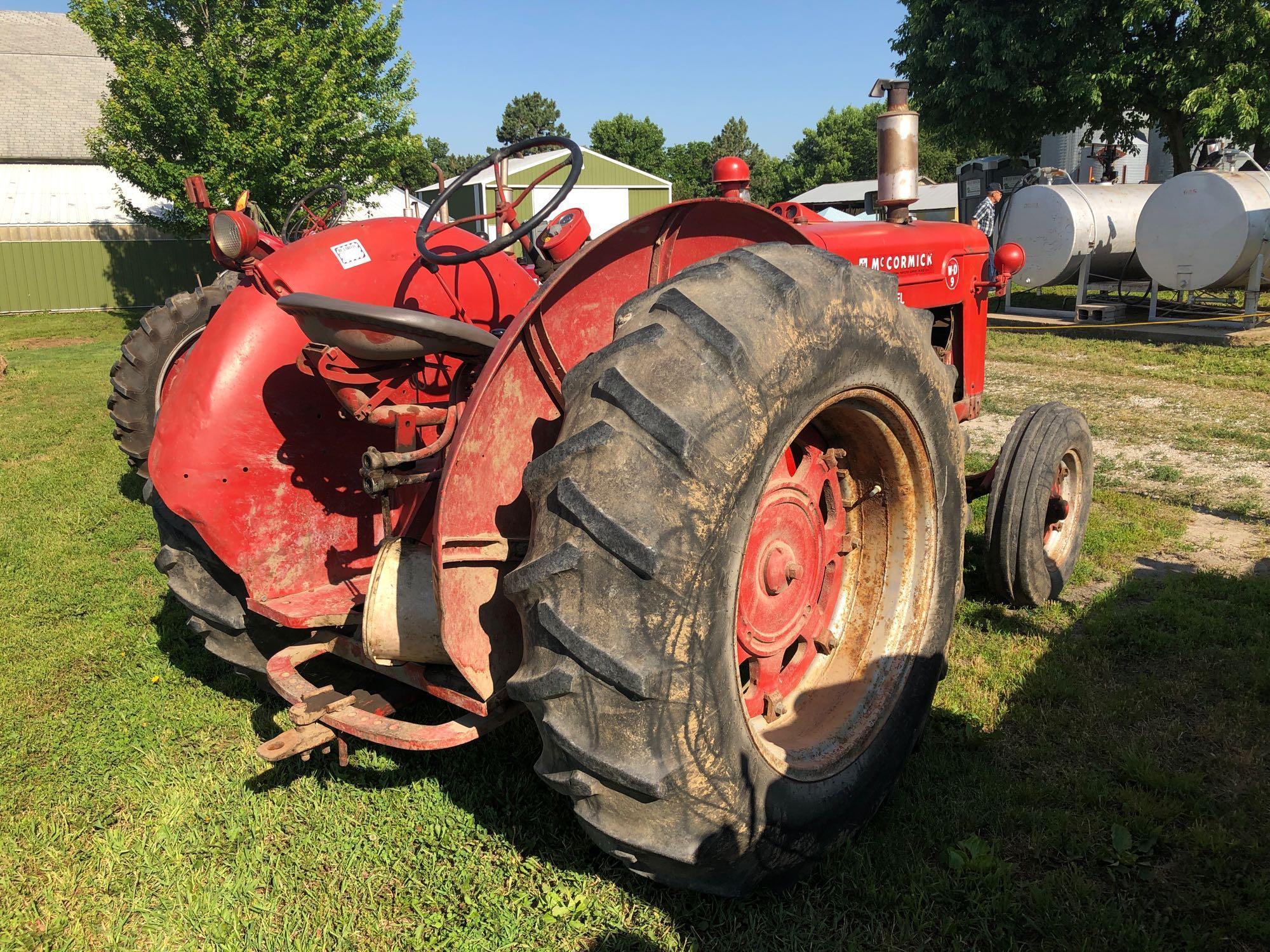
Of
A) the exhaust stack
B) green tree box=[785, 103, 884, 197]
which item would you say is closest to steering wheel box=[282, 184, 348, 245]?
the exhaust stack

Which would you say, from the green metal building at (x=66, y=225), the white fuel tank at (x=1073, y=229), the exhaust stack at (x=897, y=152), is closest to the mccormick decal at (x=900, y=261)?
the exhaust stack at (x=897, y=152)

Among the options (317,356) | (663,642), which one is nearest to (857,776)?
(663,642)

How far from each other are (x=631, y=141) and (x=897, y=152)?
69.6 metres

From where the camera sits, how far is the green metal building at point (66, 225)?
23.0 meters

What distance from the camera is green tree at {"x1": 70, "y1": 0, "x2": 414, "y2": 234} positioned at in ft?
52.8

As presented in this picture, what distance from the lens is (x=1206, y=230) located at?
12680mm

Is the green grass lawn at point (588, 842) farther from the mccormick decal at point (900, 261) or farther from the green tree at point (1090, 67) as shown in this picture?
the green tree at point (1090, 67)

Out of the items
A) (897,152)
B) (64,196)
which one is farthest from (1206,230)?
(64,196)

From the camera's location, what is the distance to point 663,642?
5.73ft

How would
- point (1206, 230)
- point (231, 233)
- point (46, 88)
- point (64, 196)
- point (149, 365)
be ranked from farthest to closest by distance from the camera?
point (46, 88), point (64, 196), point (1206, 230), point (149, 365), point (231, 233)

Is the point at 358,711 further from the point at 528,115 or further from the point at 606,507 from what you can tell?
the point at 528,115

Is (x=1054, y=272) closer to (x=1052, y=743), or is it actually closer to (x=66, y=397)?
(x=1052, y=743)

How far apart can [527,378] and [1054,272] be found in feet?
49.3

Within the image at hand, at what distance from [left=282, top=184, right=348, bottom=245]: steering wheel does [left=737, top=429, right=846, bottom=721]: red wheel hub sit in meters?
1.76
